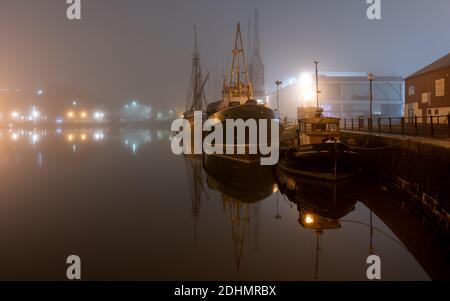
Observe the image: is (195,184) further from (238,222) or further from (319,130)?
(238,222)

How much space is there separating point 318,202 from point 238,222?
5391mm

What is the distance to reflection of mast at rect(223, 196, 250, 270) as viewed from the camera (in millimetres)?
15776

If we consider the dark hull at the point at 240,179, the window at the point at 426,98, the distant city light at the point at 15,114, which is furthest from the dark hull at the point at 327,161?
the distant city light at the point at 15,114

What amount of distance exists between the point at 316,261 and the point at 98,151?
5212 cm

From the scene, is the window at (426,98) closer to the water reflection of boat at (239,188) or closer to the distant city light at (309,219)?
the water reflection of boat at (239,188)

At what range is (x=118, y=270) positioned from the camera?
13.6 m

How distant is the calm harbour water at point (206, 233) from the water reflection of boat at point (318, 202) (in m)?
0.15

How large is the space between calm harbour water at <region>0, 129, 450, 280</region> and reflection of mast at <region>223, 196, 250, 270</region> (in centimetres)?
5

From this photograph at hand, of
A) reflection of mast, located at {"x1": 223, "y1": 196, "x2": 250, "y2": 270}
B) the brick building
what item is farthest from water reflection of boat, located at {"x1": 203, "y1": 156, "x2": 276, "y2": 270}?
the brick building

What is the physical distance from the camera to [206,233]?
1838cm

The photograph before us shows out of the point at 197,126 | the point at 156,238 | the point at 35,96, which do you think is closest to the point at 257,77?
the point at 197,126

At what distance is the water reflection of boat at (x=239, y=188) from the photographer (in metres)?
19.1

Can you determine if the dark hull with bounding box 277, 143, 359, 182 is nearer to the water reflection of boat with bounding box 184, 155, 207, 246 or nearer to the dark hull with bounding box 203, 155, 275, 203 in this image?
the dark hull with bounding box 203, 155, 275, 203
